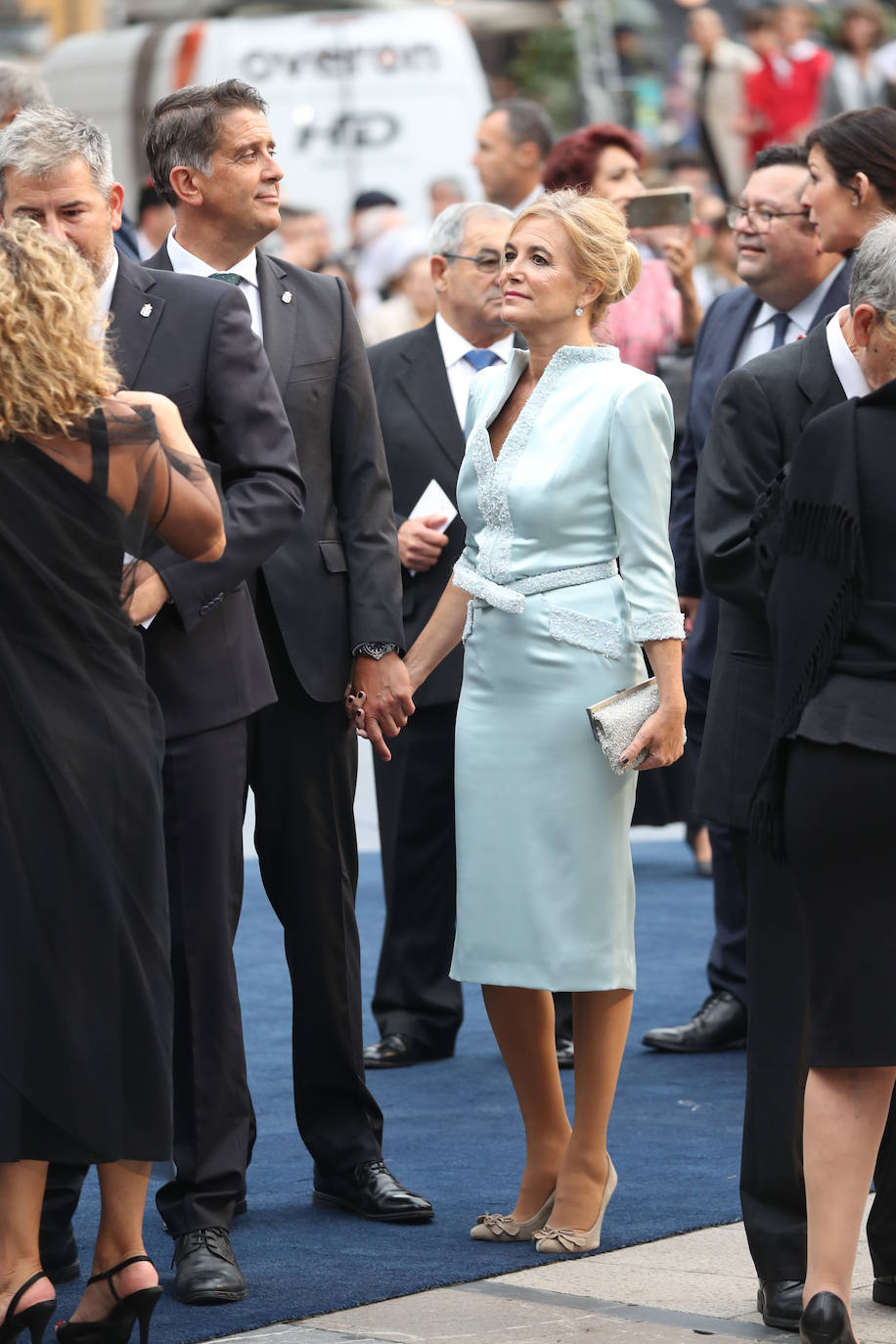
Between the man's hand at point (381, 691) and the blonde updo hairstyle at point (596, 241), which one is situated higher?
the blonde updo hairstyle at point (596, 241)

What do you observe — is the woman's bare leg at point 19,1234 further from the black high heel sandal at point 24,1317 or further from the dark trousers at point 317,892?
the dark trousers at point 317,892

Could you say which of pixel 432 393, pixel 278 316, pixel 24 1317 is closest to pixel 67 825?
pixel 24 1317

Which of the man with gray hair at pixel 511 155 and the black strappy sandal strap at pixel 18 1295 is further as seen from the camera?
the man with gray hair at pixel 511 155

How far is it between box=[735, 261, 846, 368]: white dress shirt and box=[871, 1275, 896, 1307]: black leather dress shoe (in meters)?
2.55

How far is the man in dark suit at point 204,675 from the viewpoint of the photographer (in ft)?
13.4

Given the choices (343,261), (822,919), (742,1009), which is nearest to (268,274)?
(822,919)

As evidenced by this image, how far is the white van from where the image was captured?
1475 centimetres

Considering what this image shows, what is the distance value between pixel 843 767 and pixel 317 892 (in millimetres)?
1396

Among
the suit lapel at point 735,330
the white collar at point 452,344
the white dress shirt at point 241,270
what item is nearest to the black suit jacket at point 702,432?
the suit lapel at point 735,330

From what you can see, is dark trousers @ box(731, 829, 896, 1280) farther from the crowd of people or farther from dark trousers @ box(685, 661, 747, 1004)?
dark trousers @ box(685, 661, 747, 1004)

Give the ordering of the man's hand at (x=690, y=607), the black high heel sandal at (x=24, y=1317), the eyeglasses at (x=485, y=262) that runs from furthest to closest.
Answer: the man's hand at (x=690, y=607), the eyeglasses at (x=485, y=262), the black high heel sandal at (x=24, y=1317)

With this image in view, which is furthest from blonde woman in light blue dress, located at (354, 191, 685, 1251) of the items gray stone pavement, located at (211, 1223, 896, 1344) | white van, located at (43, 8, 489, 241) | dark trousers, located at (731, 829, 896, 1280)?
white van, located at (43, 8, 489, 241)

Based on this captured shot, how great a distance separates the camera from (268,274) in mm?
4629

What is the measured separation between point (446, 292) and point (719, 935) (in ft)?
6.14
